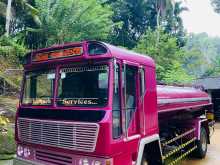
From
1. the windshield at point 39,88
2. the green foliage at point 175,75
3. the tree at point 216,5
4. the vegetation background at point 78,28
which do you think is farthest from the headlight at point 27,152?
the tree at point 216,5

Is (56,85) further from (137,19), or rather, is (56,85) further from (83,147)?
(137,19)

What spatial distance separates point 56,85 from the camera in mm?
5418

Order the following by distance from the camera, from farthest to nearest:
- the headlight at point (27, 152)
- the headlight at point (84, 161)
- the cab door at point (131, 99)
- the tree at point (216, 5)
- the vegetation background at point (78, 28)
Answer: the tree at point (216, 5)
the vegetation background at point (78, 28)
the headlight at point (27, 152)
the cab door at point (131, 99)
the headlight at point (84, 161)

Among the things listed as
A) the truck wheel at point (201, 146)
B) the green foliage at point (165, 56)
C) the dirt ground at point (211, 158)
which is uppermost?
the green foliage at point (165, 56)

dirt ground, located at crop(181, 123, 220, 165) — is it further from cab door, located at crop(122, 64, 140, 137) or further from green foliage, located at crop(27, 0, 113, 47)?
green foliage, located at crop(27, 0, 113, 47)

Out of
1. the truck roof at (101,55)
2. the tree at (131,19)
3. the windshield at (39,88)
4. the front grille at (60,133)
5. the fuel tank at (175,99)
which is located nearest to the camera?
the front grille at (60,133)

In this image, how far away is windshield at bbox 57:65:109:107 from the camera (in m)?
4.97

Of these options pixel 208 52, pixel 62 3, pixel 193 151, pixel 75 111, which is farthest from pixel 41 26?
pixel 208 52

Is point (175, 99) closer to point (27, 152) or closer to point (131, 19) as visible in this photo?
point (27, 152)

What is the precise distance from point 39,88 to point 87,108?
139cm

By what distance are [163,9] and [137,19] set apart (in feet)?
10.5

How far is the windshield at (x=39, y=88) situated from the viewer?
5559 millimetres

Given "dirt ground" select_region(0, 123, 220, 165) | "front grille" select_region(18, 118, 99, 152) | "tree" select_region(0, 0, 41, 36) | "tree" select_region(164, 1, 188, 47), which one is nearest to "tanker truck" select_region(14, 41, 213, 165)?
"front grille" select_region(18, 118, 99, 152)

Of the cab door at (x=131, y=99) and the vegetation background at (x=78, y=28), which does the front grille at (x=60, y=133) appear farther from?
the vegetation background at (x=78, y=28)
